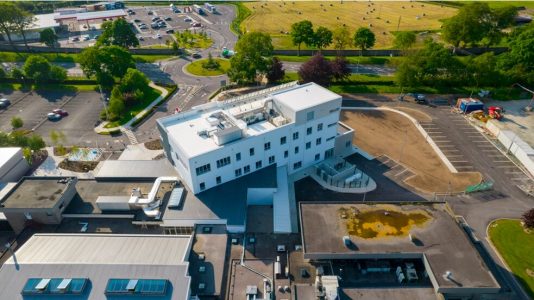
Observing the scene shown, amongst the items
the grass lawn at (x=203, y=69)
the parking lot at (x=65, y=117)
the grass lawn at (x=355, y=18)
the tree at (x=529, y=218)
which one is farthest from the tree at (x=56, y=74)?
the tree at (x=529, y=218)

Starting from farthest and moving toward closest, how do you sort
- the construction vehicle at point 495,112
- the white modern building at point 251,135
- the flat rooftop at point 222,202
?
the construction vehicle at point 495,112, the white modern building at point 251,135, the flat rooftop at point 222,202

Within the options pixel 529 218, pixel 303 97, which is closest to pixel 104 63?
pixel 303 97

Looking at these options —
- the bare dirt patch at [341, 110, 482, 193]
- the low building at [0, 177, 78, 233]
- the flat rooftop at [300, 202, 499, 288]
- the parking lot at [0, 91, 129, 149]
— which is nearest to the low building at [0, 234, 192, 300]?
the low building at [0, 177, 78, 233]

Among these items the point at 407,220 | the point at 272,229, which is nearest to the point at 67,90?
the point at 272,229

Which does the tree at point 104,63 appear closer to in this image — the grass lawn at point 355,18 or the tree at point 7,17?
the tree at point 7,17

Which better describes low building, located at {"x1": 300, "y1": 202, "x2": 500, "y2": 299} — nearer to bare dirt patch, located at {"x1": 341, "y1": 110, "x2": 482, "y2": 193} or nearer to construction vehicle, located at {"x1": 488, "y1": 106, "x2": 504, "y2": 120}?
bare dirt patch, located at {"x1": 341, "y1": 110, "x2": 482, "y2": 193}

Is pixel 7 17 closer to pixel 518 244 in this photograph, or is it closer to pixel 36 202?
pixel 36 202
